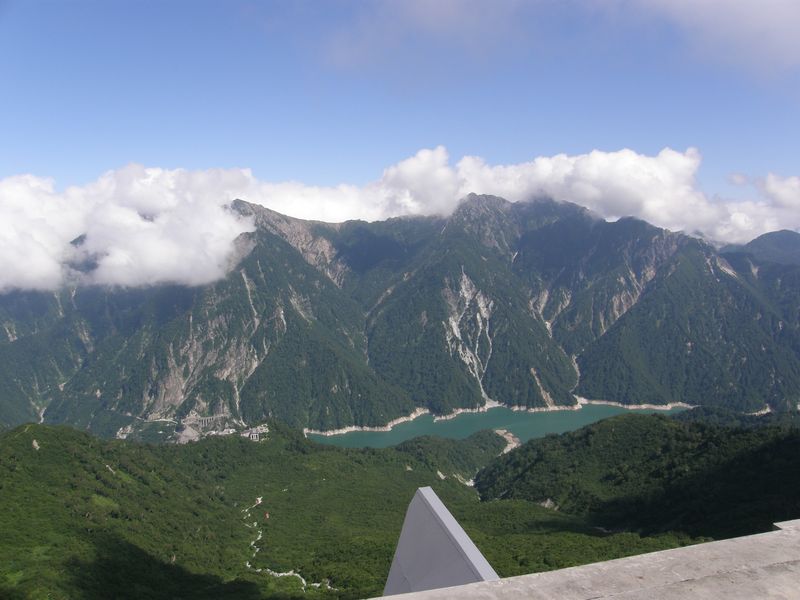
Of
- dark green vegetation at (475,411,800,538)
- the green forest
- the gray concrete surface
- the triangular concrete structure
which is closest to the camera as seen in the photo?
the gray concrete surface

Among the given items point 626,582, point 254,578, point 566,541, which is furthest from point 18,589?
point 566,541

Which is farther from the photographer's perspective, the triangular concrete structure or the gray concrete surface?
the triangular concrete structure

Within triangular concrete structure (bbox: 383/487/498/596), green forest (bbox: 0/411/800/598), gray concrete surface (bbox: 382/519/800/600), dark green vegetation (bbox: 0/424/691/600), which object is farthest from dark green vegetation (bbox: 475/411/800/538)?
triangular concrete structure (bbox: 383/487/498/596)

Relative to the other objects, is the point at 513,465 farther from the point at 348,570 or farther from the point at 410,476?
the point at 348,570

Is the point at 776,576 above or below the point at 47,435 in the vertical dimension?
above

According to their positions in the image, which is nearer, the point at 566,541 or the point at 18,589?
the point at 18,589

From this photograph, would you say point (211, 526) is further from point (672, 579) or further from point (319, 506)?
point (672, 579)

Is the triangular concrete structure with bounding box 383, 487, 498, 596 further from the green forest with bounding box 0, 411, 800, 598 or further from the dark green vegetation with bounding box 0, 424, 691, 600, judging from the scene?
the green forest with bounding box 0, 411, 800, 598
